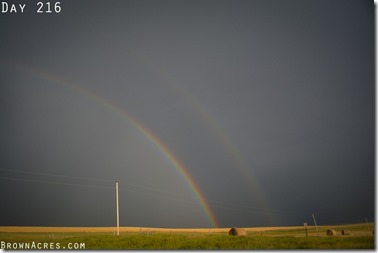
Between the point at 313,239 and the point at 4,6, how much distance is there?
1752 centimetres

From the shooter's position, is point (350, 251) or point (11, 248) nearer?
point (350, 251)

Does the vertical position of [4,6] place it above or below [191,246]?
above

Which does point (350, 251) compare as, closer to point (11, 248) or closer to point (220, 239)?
point (220, 239)

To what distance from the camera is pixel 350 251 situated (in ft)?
41.9

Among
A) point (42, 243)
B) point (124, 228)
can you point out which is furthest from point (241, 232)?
point (124, 228)

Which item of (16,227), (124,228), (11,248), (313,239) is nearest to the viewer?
(11,248)

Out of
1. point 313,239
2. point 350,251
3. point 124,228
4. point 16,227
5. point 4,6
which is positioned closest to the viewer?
point 350,251

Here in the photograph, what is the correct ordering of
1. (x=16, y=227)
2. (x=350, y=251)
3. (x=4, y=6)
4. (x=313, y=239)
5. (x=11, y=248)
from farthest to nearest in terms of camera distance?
1. (x=16, y=227)
2. (x=4, y=6)
3. (x=313, y=239)
4. (x=11, y=248)
5. (x=350, y=251)

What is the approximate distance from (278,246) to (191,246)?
10.8 feet

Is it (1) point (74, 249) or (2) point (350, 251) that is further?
(1) point (74, 249)

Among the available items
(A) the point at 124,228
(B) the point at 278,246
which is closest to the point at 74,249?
(B) the point at 278,246

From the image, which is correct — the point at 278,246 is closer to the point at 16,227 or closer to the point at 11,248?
the point at 11,248

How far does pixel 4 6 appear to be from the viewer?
17641 mm

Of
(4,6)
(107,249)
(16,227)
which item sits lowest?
(107,249)
